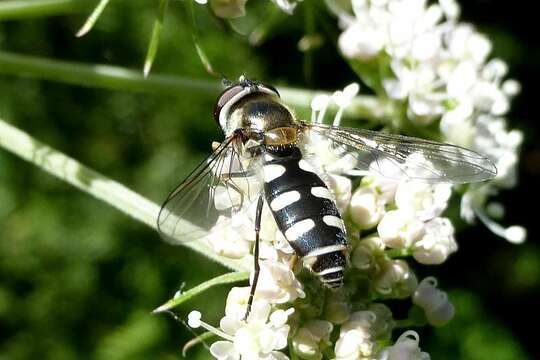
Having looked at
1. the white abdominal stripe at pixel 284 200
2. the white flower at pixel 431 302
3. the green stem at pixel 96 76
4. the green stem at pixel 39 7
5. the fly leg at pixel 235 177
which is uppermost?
→ the green stem at pixel 39 7

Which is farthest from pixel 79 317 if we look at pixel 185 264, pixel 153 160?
pixel 153 160

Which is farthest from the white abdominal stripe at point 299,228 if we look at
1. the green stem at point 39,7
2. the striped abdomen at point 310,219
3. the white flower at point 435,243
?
the green stem at point 39,7

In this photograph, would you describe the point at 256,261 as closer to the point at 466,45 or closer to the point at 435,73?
the point at 435,73

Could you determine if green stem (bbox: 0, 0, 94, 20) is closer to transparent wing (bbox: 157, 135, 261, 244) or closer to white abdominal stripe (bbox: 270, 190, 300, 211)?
transparent wing (bbox: 157, 135, 261, 244)

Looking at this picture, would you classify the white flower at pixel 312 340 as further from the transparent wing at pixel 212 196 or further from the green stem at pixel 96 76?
the green stem at pixel 96 76

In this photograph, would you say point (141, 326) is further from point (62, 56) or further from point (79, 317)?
point (62, 56)

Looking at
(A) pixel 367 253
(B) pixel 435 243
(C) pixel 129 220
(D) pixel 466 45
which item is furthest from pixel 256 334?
(C) pixel 129 220

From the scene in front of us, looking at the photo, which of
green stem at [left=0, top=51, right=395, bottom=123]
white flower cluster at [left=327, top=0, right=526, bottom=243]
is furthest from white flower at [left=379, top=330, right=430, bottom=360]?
green stem at [left=0, top=51, right=395, bottom=123]
